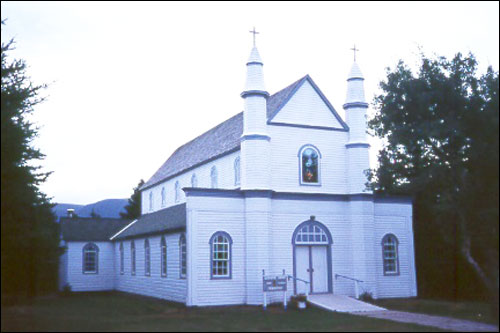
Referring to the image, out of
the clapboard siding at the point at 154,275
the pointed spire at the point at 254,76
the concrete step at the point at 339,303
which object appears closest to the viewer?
the concrete step at the point at 339,303

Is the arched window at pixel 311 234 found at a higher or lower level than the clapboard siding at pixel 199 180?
lower

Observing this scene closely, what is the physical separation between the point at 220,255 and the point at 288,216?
413cm

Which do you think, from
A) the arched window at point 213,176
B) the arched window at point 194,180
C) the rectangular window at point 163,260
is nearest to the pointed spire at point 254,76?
the arched window at point 213,176

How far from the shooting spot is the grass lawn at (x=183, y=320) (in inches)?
719

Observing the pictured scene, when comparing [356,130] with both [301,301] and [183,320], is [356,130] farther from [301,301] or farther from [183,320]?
[183,320]

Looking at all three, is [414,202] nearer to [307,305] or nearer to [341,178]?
[341,178]

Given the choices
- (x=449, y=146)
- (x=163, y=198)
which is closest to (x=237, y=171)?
(x=449, y=146)

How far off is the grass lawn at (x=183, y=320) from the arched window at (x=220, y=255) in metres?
1.77

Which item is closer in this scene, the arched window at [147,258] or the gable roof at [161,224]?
the gable roof at [161,224]

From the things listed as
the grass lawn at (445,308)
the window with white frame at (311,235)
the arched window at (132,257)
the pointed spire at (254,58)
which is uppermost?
the pointed spire at (254,58)

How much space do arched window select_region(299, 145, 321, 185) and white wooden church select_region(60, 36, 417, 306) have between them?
53 millimetres

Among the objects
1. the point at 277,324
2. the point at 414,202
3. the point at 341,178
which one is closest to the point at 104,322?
the point at 277,324

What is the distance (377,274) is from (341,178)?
5.47 metres

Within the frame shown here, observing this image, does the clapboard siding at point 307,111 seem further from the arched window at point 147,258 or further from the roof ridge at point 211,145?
the arched window at point 147,258
